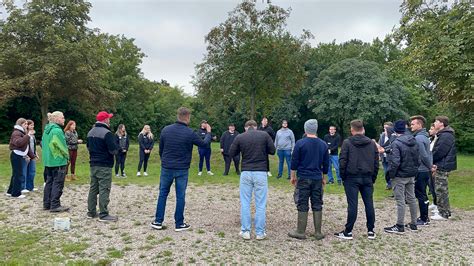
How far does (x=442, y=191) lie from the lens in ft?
26.8

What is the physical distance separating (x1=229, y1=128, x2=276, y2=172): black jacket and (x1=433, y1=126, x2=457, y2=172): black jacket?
397 cm

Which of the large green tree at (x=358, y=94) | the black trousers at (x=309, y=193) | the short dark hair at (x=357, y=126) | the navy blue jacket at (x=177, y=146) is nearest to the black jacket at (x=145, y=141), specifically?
the navy blue jacket at (x=177, y=146)

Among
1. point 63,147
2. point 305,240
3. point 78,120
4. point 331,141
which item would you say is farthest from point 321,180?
point 78,120

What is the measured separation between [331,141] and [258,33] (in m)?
6.53

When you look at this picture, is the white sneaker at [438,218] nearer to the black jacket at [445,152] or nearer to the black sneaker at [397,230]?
the black jacket at [445,152]

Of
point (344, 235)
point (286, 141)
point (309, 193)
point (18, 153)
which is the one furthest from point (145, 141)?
point (344, 235)

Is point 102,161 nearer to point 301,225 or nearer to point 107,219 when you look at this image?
point 107,219

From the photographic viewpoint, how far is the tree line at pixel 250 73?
14.8 metres

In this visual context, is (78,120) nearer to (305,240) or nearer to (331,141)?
(331,141)

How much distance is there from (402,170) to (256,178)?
2.85m

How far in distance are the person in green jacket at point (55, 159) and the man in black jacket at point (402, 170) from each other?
668 cm

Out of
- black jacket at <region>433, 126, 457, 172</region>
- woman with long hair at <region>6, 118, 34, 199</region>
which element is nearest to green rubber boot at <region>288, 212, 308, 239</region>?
black jacket at <region>433, 126, 457, 172</region>

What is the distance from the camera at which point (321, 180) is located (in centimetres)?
672

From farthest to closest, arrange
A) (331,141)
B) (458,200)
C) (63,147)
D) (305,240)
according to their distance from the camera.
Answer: (331,141) < (458,200) < (63,147) < (305,240)
